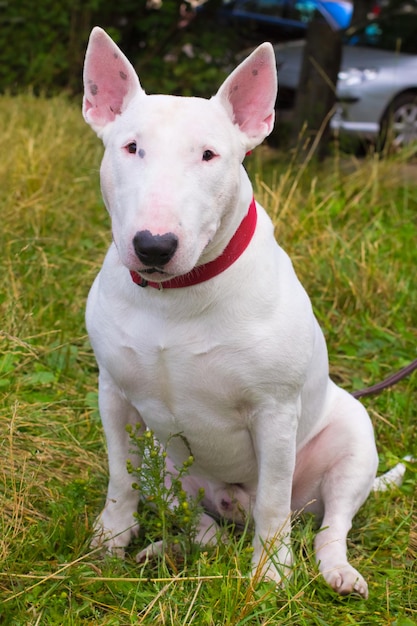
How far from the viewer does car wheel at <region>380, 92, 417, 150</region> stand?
7974mm

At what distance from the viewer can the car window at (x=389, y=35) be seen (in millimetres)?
9438

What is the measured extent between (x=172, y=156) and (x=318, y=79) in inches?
214

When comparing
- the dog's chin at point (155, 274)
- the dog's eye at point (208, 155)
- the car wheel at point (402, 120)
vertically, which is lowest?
the car wheel at point (402, 120)

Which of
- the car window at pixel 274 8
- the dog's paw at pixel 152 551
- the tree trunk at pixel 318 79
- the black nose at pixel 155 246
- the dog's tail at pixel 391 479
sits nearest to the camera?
the black nose at pixel 155 246

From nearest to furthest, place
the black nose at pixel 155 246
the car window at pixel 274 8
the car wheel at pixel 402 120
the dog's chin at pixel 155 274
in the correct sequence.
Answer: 1. the black nose at pixel 155 246
2. the dog's chin at pixel 155 274
3. the car wheel at pixel 402 120
4. the car window at pixel 274 8

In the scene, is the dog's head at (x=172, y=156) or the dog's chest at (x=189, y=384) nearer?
the dog's head at (x=172, y=156)

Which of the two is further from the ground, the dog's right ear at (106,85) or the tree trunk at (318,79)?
the dog's right ear at (106,85)

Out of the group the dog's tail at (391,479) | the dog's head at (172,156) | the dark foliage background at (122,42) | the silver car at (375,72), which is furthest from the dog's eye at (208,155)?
the silver car at (375,72)

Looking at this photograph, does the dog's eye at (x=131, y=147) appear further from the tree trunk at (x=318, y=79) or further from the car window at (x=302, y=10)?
the car window at (x=302, y=10)

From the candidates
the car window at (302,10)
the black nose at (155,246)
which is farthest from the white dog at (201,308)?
the car window at (302,10)

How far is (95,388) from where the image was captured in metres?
4.04

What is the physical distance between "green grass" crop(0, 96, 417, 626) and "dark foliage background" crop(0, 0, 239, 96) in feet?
8.13

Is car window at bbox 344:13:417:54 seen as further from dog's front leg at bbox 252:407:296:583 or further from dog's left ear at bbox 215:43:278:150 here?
dog's front leg at bbox 252:407:296:583

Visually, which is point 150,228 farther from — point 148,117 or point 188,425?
point 188,425
